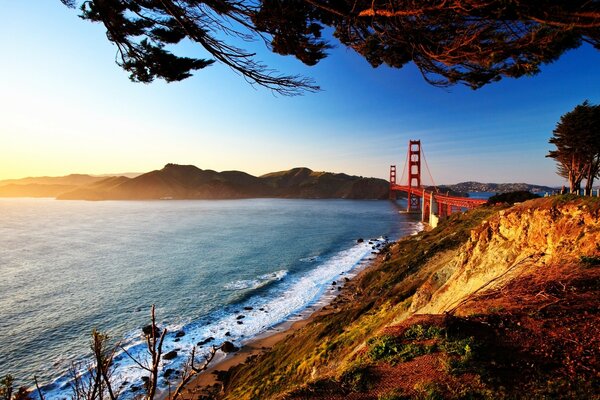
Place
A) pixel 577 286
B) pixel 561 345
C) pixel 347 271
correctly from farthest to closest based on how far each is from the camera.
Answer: pixel 347 271
pixel 577 286
pixel 561 345

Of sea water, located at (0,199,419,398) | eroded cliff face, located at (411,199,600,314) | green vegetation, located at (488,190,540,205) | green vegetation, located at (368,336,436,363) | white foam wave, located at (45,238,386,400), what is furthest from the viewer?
green vegetation, located at (488,190,540,205)

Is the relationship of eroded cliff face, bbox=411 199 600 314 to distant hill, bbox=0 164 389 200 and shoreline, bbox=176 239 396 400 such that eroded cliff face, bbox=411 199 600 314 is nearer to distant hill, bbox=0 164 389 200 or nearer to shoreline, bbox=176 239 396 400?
shoreline, bbox=176 239 396 400

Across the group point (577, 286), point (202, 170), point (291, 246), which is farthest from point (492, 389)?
point (202, 170)

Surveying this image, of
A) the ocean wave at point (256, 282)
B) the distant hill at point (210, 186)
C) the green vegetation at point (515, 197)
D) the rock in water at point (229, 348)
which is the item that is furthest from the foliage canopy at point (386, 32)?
the distant hill at point (210, 186)

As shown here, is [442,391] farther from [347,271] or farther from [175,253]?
[175,253]

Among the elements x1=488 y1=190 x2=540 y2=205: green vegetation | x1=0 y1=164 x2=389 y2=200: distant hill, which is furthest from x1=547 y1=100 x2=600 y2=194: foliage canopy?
x1=0 y1=164 x2=389 y2=200: distant hill

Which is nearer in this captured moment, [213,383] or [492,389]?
[492,389]
